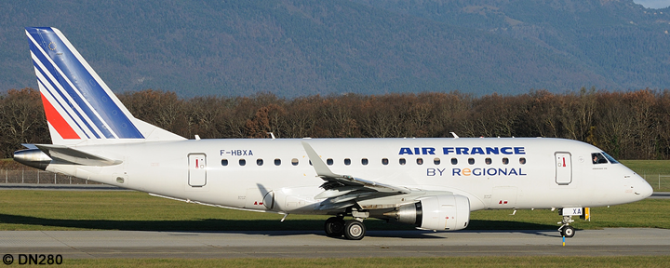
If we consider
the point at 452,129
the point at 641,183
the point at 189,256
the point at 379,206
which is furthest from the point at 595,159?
the point at 452,129

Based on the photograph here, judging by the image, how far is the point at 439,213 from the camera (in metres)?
25.3

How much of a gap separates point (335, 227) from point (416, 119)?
264 feet

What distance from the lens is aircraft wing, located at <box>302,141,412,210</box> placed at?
24733 mm

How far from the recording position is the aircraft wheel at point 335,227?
91.4 feet

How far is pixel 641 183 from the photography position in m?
27.8

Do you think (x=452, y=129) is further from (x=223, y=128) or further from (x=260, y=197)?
(x=260, y=197)

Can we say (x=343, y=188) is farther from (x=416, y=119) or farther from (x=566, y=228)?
(x=416, y=119)

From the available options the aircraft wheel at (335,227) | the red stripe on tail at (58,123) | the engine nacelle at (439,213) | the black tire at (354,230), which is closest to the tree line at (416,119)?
the aircraft wheel at (335,227)

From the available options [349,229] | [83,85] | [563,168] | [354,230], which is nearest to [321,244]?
[349,229]

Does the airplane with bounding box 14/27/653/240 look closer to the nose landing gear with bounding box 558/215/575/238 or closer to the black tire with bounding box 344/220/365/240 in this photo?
the black tire with bounding box 344/220/365/240

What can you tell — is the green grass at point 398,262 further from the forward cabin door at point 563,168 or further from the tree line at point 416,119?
the tree line at point 416,119

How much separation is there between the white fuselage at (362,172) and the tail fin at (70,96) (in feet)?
2.20

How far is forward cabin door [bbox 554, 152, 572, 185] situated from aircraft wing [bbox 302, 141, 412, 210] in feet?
18.4

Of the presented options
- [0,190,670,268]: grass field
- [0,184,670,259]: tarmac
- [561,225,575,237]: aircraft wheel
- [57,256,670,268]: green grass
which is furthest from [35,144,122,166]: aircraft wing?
[561,225,575,237]: aircraft wheel
